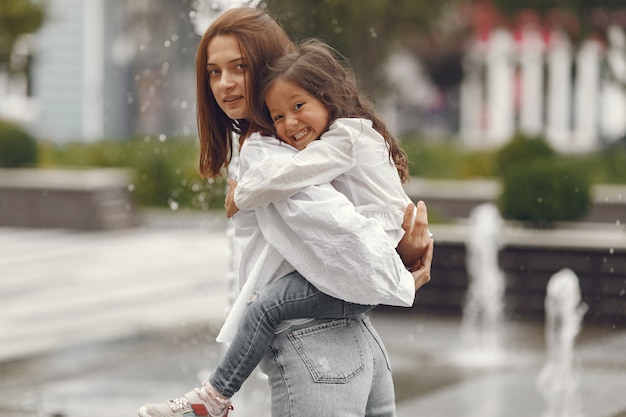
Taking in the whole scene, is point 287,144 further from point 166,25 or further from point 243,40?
point 166,25

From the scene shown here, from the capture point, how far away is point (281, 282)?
256 cm

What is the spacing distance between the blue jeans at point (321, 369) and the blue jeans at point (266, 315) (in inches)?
1.4

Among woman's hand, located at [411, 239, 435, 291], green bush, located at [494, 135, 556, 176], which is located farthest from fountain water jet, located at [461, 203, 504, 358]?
woman's hand, located at [411, 239, 435, 291]

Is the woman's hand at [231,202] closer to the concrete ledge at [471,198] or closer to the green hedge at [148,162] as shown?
the concrete ledge at [471,198]

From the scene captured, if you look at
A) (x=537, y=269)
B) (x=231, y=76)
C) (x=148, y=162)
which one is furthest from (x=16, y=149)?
(x=231, y=76)

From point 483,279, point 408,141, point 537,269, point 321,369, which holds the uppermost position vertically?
point 321,369

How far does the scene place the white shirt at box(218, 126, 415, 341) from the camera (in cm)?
246

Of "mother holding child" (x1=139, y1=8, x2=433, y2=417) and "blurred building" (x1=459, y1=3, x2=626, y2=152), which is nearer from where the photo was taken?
"mother holding child" (x1=139, y1=8, x2=433, y2=417)

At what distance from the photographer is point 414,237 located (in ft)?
8.81

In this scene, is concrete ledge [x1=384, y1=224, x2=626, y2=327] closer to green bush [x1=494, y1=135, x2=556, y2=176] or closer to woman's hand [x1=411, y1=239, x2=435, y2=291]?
green bush [x1=494, y1=135, x2=556, y2=176]

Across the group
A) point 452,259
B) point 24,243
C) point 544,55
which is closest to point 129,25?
point 544,55

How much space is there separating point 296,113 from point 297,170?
16cm

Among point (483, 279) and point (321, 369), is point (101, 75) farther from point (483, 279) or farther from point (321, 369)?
point (321, 369)

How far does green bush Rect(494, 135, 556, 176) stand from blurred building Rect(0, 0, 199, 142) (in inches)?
505
